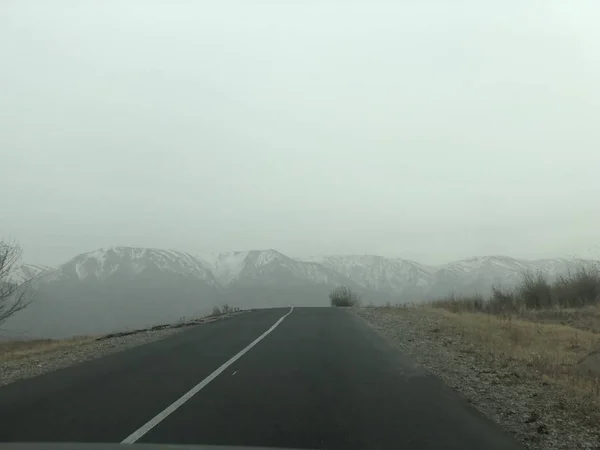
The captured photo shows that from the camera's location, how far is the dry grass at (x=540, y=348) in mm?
9812

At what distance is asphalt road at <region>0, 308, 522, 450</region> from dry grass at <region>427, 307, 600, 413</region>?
232cm

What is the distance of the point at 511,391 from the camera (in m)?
9.17

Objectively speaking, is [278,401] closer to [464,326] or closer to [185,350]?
[185,350]

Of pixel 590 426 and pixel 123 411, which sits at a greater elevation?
pixel 123 411

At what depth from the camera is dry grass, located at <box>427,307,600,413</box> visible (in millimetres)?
9812

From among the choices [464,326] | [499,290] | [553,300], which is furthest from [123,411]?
[499,290]

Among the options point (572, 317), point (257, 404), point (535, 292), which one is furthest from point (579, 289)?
point (257, 404)

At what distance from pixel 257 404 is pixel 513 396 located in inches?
164

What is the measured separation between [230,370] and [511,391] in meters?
5.32

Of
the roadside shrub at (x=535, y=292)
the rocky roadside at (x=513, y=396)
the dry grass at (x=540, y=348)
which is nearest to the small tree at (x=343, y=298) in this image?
the roadside shrub at (x=535, y=292)

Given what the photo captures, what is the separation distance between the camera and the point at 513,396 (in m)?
8.77

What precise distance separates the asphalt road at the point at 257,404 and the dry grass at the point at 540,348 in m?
2.32

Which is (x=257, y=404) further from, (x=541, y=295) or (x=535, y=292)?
(x=535, y=292)

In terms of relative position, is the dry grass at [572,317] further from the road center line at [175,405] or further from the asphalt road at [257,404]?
the road center line at [175,405]
